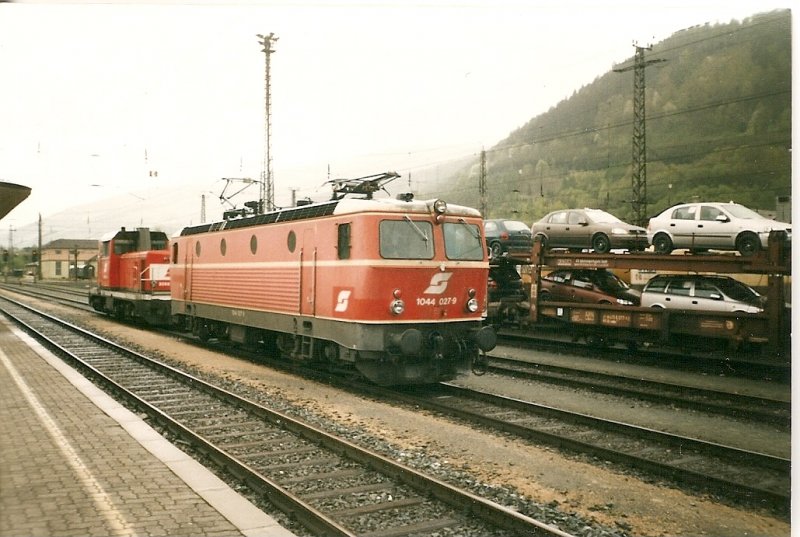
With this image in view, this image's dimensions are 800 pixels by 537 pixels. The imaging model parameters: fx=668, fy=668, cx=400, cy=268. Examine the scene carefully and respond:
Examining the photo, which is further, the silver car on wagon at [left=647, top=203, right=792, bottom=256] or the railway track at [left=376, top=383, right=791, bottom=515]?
the silver car on wagon at [left=647, top=203, right=792, bottom=256]

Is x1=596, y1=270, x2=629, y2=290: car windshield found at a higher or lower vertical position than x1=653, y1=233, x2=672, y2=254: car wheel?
lower

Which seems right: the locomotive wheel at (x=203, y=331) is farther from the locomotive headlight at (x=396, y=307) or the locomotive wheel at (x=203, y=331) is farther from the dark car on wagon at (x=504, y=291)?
the locomotive headlight at (x=396, y=307)

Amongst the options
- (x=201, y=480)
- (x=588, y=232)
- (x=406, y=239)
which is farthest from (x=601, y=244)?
(x=201, y=480)

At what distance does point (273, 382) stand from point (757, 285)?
28.1 ft

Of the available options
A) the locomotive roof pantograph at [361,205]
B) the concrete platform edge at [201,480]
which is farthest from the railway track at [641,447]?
the concrete platform edge at [201,480]

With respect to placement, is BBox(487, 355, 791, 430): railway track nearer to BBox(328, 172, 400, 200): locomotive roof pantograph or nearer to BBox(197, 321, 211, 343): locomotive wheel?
BBox(328, 172, 400, 200): locomotive roof pantograph

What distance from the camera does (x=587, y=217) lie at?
15320 millimetres

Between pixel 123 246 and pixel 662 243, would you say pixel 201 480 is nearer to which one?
pixel 662 243

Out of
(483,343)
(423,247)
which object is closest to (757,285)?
(483,343)

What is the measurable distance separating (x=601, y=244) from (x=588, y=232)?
474mm

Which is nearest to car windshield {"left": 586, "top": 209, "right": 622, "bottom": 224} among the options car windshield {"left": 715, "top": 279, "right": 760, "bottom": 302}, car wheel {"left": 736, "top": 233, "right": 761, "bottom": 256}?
car windshield {"left": 715, "top": 279, "right": 760, "bottom": 302}

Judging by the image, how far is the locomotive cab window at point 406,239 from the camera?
938cm

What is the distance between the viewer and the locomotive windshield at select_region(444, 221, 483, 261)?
992cm

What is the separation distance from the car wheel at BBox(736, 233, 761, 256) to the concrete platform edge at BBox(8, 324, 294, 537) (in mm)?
9663
